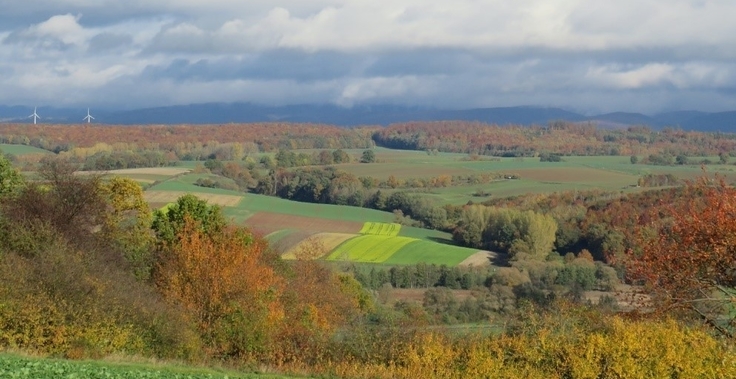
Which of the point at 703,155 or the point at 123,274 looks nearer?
the point at 123,274

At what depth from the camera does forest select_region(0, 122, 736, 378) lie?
2252cm

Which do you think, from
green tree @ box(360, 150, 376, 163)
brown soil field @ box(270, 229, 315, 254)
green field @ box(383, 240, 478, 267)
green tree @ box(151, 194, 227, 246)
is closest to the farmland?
green field @ box(383, 240, 478, 267)

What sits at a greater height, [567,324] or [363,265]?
[567,324]

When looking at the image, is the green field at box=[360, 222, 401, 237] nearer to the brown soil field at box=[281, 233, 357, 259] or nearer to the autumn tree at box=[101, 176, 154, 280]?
the brown soil field at box=[281, 233, 357, 259]

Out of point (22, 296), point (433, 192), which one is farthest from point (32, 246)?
point (433, 192)

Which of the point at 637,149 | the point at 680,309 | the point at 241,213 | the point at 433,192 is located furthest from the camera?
the point at 637,149

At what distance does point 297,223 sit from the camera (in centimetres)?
8950

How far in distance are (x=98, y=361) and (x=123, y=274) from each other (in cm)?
1132

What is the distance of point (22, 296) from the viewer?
26.0 meters

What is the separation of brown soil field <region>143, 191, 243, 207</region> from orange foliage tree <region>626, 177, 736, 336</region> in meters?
71.3

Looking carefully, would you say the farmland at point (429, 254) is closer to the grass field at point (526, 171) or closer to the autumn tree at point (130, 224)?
the grass field at point (526, 171)

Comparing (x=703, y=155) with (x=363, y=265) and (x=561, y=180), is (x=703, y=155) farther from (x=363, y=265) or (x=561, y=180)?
(x=363, y=265)

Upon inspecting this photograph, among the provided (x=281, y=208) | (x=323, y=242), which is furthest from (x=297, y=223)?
(x=323, y=242)

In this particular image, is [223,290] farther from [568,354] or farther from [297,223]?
[297,223]
